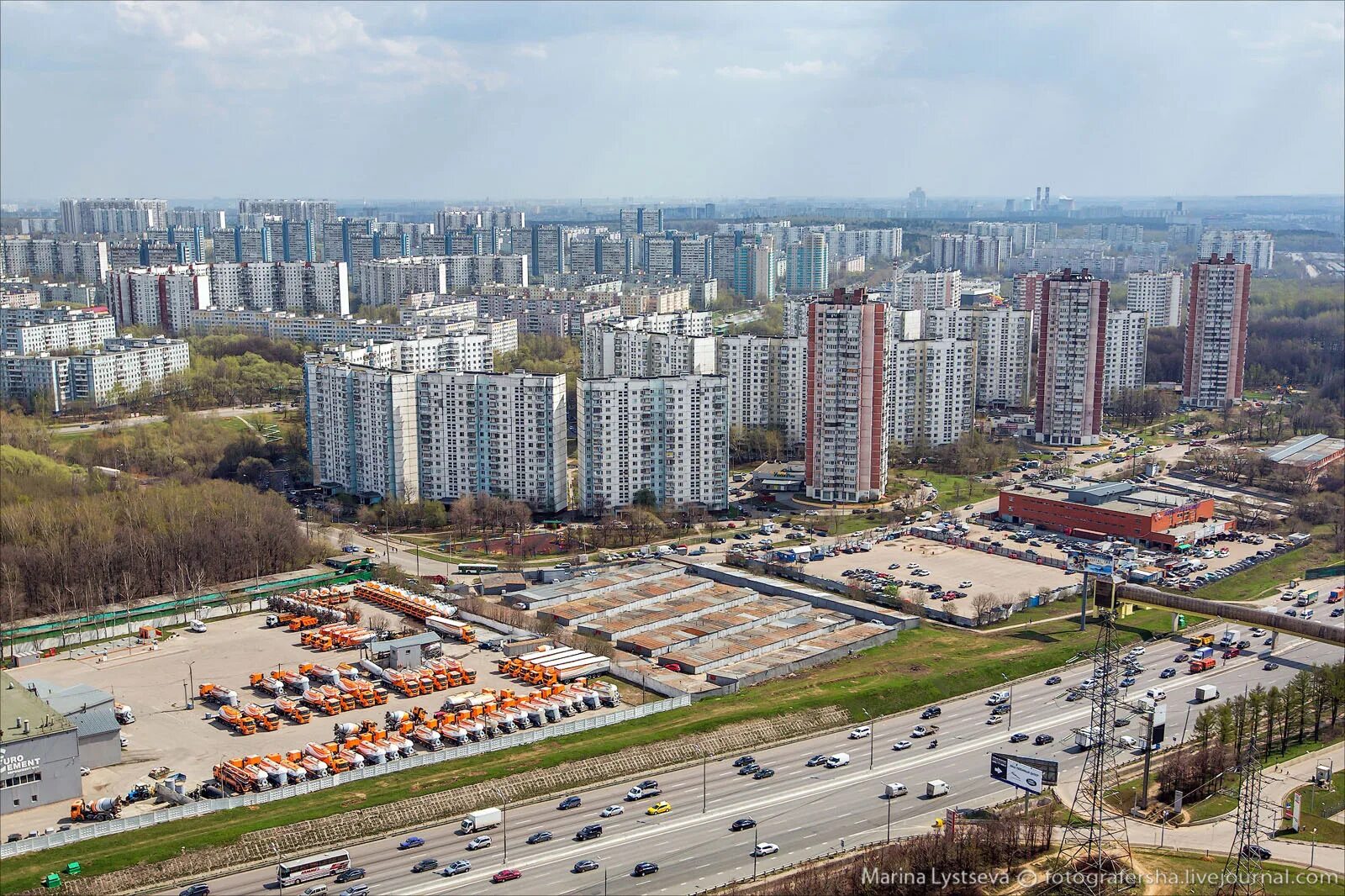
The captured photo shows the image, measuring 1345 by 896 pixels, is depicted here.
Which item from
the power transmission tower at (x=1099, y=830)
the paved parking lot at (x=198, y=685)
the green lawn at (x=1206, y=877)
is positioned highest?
the power transmission tower at (x=1099, y=830)

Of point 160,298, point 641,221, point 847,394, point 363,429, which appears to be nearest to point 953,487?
point 847,394

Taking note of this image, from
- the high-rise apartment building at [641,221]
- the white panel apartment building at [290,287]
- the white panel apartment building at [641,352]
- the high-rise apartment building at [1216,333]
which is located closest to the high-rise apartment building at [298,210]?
the high-rise apartment building at [641,221]

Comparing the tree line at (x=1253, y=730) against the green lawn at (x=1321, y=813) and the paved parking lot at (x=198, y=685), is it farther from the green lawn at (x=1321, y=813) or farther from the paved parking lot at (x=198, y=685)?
the paved parking lot at (x=198, y=685)

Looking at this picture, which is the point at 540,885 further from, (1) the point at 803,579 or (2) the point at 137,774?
(1) the point at 803,579

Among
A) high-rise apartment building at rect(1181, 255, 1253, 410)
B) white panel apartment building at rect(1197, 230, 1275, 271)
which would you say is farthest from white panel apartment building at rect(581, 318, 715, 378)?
white panel apartment building at rect(1197, 230, 1275, 271)

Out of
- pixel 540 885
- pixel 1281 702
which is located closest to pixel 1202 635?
pixel 1281 702

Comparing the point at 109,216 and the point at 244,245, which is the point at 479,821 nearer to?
the point at 244,245
